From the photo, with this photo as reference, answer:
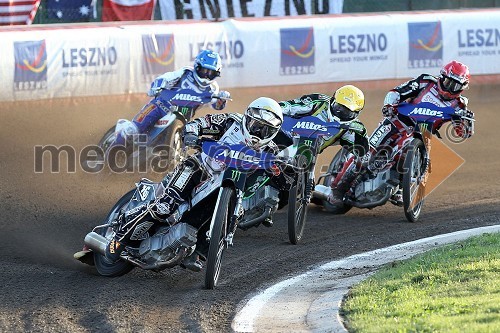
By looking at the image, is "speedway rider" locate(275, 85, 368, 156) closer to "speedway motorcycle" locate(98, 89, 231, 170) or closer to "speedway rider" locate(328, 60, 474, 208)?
"speedway rider" locate(328, 60, 474, 208)

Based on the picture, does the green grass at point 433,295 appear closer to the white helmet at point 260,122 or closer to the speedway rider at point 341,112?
the white helmet at point 260,122

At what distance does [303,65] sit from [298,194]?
25.6 feet

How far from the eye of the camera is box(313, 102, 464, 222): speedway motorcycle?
12477 millimetres

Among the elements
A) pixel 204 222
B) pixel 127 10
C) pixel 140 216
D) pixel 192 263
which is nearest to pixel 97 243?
pixel 140 216

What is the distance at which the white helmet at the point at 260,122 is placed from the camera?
866 cm

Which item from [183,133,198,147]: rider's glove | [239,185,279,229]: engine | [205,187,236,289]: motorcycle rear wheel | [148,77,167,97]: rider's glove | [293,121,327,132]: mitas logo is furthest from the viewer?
[148,77,167,97]: rider's glove

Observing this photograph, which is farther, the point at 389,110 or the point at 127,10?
the point at 127,10

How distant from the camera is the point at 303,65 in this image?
18.4 m

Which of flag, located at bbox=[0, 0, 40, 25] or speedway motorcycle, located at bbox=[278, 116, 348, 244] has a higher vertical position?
flag, located at bbox=[0, 0, 40, 25]

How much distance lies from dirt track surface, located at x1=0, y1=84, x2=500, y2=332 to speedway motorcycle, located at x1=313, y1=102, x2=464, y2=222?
0.29 meters

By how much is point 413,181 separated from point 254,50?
6.53 m

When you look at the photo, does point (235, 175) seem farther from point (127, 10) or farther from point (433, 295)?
point (127, 10)

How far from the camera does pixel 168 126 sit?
46.4ft

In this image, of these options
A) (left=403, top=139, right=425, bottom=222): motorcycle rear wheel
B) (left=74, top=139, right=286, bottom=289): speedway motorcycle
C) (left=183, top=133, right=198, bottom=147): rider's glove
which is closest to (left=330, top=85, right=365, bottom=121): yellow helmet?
(left=403, top=139, right=425, bottom=222): motorcycle rear wheel
